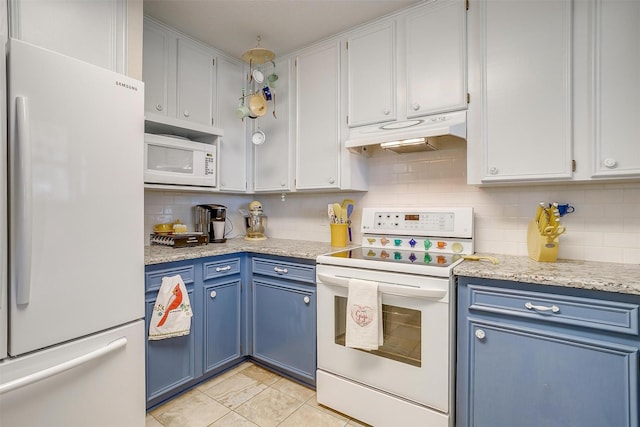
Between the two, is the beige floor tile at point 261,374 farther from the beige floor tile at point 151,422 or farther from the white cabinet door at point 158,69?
the white cabinet door at point 158,69

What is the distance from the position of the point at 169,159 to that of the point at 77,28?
85cm

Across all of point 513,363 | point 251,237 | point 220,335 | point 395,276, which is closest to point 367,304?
point 395,276

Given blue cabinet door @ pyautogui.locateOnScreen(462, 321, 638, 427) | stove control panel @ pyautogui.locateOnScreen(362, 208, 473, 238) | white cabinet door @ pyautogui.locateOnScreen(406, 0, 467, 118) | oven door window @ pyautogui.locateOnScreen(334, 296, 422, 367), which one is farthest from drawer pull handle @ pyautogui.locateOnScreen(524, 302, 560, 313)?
white cabinet door @ pyautogui.locateOnScreen(406, 0, 467, 118)

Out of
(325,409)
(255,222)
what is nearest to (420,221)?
(325,409)

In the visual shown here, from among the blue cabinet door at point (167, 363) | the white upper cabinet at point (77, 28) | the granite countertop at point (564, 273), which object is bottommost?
the blue cabinet door at point (167, 363)

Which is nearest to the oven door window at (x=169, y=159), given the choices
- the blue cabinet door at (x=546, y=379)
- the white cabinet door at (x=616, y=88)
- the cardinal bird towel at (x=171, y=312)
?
the cardinal bird towel at (x=171, y=312)

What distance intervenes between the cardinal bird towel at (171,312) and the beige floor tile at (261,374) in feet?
2.18

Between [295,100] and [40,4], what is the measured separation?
1540 mm

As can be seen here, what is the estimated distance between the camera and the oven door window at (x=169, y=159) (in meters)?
2.09

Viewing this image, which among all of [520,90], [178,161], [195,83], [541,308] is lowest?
[541,308]

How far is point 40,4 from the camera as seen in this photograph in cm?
138

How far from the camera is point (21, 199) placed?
3.59 feet

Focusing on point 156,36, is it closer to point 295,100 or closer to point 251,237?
point 295,100

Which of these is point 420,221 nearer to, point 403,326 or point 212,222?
point 403,326
